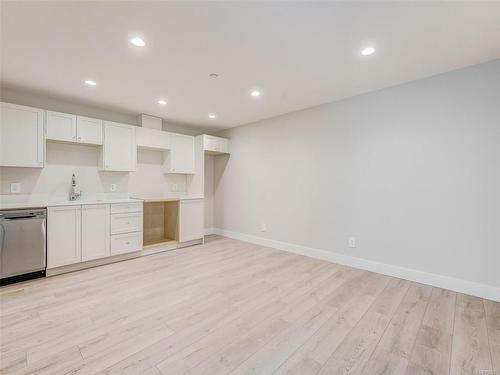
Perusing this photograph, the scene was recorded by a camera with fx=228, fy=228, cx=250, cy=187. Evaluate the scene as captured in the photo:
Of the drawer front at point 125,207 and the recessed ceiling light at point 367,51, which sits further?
the drawer front at point 125,207

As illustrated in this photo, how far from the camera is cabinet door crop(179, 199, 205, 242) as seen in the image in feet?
14.3

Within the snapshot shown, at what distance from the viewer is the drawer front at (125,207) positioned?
3.56 meters

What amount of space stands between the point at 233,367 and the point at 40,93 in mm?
4266

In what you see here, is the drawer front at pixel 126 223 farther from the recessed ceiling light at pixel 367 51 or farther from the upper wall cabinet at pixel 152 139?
the recessed ceiling light at pixel 367 51

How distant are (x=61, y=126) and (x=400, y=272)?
202 inches

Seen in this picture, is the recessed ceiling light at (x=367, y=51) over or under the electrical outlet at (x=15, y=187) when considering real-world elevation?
over

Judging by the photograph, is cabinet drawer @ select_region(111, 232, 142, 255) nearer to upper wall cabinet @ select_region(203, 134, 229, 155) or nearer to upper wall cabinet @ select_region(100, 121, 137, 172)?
upper wall cabinet @ select_region(100, 121, 137, 172)

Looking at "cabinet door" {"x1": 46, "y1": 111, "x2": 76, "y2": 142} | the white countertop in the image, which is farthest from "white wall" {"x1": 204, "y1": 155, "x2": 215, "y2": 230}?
"cabinet door" {"x1": 46, "y1": 111, "x2": 76, "y2": 142}

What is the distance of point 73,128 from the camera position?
3.40 metres

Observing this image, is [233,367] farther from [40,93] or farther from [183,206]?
[40,93]

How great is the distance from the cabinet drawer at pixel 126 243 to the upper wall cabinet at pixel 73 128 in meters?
1.55

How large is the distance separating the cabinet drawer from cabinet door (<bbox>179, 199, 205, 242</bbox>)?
0.76 m

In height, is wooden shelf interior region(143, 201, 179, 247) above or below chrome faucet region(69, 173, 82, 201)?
below

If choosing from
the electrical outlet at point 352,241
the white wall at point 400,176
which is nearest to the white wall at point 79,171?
the white wall at point 400,176
